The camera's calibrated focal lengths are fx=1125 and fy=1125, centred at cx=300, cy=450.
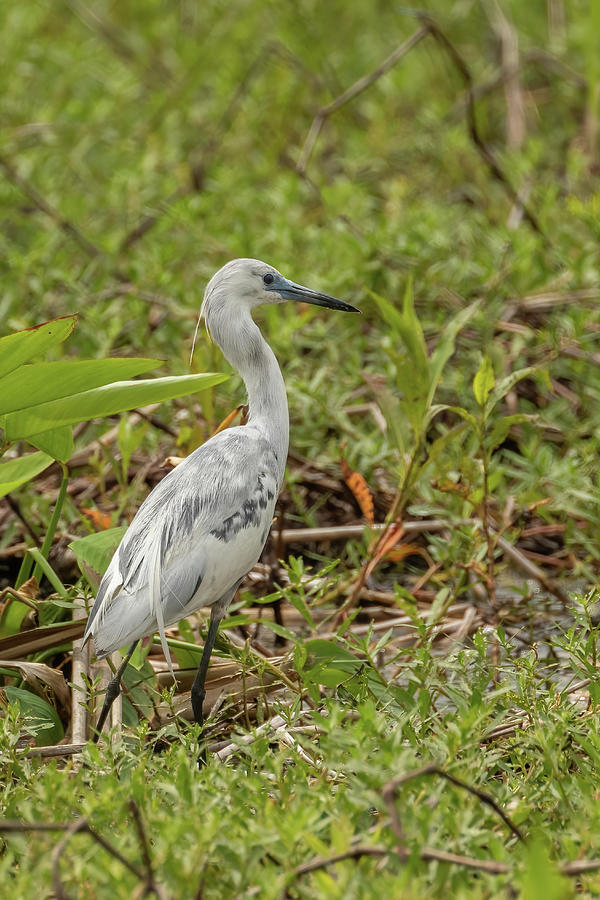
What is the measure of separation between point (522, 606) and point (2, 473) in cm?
138

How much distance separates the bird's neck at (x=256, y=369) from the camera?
96.3 inches

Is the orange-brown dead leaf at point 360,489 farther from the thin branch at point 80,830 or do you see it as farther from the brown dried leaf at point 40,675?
the thin branch at point 80,830

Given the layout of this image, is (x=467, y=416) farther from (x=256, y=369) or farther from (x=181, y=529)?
(x=181, y=529)

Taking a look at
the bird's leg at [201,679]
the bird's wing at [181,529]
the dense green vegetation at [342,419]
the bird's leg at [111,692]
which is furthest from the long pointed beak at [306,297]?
the bird's leg at [111,692]

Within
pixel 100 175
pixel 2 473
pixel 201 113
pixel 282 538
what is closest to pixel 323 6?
pixel 201 113

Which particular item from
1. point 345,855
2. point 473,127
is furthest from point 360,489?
point 473,127

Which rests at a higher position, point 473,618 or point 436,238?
point 436,238

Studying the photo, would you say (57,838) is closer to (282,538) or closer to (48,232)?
(282,538)

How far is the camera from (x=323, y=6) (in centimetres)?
677

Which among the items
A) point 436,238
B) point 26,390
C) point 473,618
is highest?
point 26,390

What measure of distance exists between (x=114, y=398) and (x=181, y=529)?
0.98 ft

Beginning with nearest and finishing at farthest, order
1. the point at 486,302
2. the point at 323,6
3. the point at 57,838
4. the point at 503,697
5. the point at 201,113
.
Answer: the point at 57,838 → the point at 503,697 → the point at 486,302 → the point at 201,113 → the point at 323,6

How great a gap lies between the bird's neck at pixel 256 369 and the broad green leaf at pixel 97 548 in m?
0.39

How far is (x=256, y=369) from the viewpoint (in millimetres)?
2469
